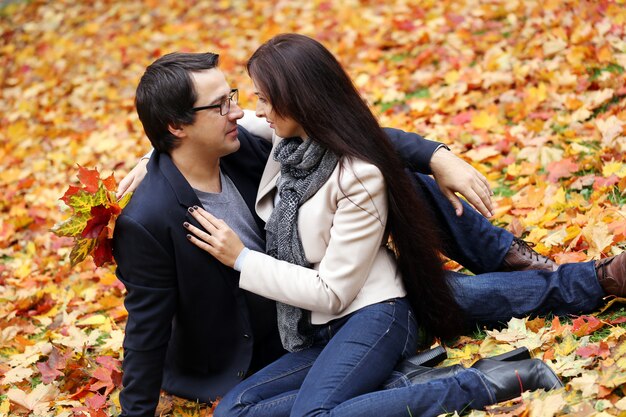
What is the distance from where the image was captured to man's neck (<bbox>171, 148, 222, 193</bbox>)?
297 cm

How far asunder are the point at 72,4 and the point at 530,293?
8491 mm

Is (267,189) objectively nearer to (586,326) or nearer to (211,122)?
(211,122)

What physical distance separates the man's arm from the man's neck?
2.50 feet

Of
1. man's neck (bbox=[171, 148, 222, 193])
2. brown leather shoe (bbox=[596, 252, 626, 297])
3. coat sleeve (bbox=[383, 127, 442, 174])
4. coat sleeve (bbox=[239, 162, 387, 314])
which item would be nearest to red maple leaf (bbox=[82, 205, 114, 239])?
man's neck (bbox=[171, 148, 222, 193])

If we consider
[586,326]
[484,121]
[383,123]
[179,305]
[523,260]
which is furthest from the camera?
[383,123]

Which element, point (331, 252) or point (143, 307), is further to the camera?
point (143, 307)

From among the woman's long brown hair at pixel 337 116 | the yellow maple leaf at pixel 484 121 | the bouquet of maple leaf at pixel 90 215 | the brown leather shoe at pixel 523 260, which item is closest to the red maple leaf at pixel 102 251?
the bouquet of maple leaf at pixel 90 215

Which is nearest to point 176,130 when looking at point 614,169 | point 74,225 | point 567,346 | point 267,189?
point 267,189

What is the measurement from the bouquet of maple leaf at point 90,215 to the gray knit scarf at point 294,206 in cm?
62

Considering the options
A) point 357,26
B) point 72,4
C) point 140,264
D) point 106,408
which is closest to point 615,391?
point 140,264

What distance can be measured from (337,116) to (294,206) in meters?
0.38

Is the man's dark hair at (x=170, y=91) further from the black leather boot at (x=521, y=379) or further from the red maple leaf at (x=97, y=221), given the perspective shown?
the black leather boot at (x=521, y=379)

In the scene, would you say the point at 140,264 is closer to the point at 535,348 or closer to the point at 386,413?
the point at 386,413

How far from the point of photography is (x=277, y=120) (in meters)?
2.71
